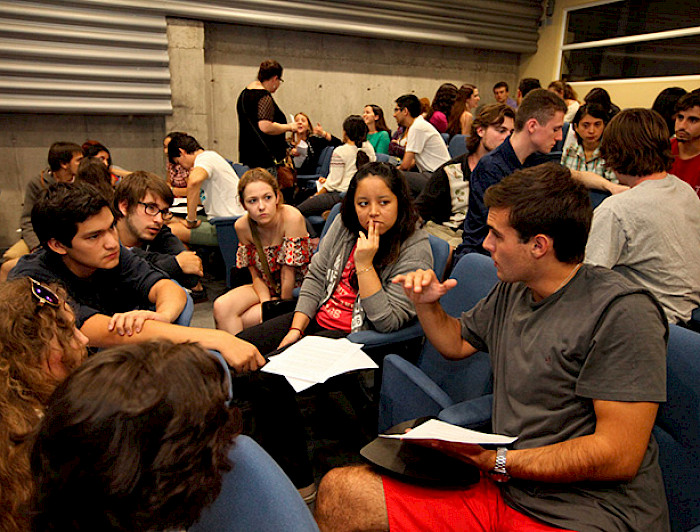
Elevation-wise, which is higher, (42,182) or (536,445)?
(42,182)

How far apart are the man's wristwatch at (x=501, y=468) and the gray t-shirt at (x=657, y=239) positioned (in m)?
1.14

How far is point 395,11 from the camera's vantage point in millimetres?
7277

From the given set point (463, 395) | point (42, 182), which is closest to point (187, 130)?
point (42, 182)

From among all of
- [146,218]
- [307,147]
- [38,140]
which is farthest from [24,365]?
[38,140]

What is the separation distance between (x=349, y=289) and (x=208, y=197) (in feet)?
8.06

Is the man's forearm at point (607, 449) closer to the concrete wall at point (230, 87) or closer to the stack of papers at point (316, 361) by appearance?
the stack of papers at point (316, 361)

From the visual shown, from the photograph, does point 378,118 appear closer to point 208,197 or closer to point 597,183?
point 208,197

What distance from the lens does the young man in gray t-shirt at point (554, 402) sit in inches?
44.3

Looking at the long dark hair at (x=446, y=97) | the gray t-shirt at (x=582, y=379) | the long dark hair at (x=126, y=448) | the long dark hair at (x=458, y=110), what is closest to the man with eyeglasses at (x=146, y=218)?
the gray t-shirt at (x=582, y=379)

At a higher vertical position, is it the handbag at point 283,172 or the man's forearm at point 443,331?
the handbag at point 283,172

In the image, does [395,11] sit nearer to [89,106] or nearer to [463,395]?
[89,106]

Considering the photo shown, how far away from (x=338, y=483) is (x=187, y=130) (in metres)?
6.06

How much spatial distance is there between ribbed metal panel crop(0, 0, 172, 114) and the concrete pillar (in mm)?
153

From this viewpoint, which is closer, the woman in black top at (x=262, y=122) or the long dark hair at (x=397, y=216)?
the long dark hair at (x=397, y=216)
